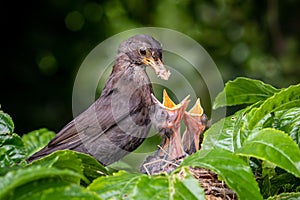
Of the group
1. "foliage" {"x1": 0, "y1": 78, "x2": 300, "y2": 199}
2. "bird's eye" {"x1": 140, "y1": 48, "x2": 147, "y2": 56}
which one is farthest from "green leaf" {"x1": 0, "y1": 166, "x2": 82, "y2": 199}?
"bird's eye" {"x1": 140, "y1": 48, "x2": 147, "y2": 56}

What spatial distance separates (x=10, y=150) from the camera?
1208 mm

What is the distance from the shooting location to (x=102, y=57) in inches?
120

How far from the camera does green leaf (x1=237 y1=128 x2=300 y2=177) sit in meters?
1.02

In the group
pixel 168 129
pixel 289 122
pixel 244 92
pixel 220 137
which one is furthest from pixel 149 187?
pixel 168 129

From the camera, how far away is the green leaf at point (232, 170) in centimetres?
97

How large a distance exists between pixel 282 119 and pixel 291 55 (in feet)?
12.4

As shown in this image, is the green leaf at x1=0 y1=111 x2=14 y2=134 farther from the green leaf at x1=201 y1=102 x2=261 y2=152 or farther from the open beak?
the open beak

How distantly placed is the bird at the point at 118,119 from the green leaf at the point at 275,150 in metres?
0.85

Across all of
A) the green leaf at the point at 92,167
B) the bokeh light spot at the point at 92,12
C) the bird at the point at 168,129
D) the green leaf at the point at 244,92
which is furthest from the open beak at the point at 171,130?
the bokeh light spot at the point at 92,12

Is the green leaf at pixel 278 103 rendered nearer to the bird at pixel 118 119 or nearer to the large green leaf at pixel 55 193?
the large green leaf at pixel 55 193

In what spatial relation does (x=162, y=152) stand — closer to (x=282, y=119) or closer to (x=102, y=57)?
(x=282, y=119)

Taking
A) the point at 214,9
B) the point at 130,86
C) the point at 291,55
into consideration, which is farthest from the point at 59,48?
the point at 130,86

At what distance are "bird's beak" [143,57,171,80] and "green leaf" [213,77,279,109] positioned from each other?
1.04 feet

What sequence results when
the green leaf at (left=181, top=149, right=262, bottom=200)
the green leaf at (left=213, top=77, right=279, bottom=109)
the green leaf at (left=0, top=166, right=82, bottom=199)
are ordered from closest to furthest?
the green leaf at (left=0, top=166, right=82, bottom=199) → the green leaf at (left=181, top=149, right=262, bottom=200) → the green leaf at (left=213, top=77, right=279, bottom=109)
